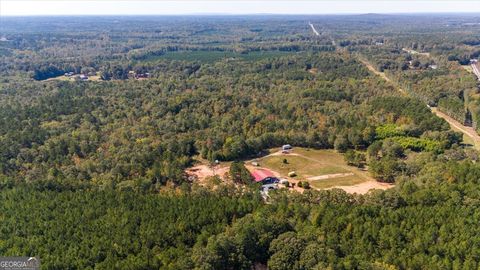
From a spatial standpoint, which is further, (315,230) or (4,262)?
(315,230)

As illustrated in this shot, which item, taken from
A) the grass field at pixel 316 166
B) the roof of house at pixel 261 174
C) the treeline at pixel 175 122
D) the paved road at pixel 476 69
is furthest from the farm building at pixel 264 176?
the paved road at pixel 476 69

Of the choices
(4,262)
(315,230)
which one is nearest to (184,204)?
(315,230)

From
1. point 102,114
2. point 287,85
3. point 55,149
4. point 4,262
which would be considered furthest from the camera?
point 287,85

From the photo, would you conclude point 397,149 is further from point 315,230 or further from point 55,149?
point 55,149

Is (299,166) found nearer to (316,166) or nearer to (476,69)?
(316,166)

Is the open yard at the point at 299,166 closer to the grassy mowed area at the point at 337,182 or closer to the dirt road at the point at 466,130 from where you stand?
the grassy mowed area at the point at 337,182

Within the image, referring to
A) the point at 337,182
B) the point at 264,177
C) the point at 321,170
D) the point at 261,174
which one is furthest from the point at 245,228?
the point at 321,170

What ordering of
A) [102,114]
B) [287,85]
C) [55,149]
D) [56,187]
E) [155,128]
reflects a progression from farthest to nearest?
[287,85]
[102,114]
[155,128]
[55,149]
[56,187]

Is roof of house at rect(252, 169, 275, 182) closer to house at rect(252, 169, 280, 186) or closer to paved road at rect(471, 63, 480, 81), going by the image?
house at rect(252, 169, 280, 186)
